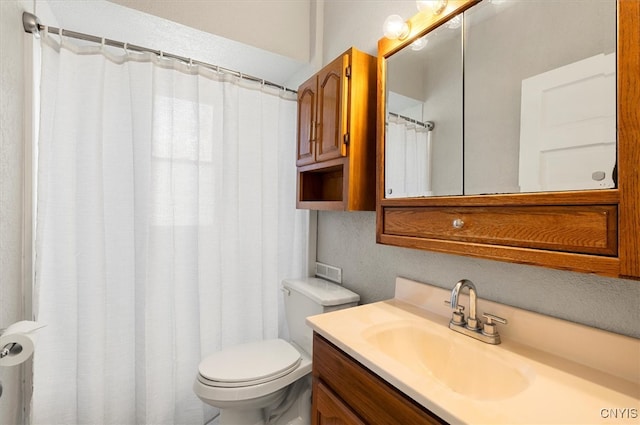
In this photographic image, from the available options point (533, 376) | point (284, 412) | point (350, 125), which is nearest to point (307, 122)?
point (350, 125)

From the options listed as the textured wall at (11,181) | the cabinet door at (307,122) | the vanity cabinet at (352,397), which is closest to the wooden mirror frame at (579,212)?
the vanity cabinet at (352,397)

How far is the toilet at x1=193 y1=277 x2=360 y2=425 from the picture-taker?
1.27m

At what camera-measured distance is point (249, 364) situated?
4.54ft

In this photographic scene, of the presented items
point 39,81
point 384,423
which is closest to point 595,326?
point 384,423

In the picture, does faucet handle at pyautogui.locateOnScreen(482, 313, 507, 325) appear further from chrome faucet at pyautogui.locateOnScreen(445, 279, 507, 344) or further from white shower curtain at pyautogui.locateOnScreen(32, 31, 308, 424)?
white shower curtain at pyautogui.locateOnScreen(32, 31, 308, 424)

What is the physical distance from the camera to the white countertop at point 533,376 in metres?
0.59

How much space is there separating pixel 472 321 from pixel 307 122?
4.07ft

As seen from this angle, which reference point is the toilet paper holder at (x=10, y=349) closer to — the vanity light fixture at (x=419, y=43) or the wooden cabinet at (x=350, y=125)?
the wooden cabinet at (x=350, y=125)

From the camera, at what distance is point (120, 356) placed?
1442 millimetres

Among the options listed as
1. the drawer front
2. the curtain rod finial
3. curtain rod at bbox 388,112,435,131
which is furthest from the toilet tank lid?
the curtain rod finial

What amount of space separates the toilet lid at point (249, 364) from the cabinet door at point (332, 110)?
39.7 inches

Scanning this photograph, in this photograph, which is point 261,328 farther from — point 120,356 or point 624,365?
point 624,365

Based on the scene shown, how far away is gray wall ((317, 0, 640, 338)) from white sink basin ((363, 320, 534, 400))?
220mm

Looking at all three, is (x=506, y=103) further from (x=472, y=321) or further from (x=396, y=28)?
(x=472, y=321)
